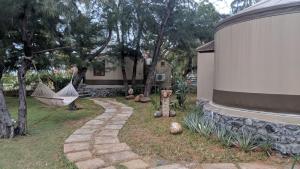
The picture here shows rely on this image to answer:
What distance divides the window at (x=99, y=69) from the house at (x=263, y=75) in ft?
30.6

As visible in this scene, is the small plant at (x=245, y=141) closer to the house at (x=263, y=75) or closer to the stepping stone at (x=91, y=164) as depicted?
the house at (x=263, y=75)

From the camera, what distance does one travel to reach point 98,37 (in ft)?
44.7

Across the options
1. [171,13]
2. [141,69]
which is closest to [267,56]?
[171,13]

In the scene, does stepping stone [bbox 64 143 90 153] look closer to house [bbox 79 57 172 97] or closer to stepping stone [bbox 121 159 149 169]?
stepping stone [bbox 121 159 149 169]

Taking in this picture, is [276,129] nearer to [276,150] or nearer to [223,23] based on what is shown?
[276,150]

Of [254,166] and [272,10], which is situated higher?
[272,10]

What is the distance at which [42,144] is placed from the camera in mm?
5723

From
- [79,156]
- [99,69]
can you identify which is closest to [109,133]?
[79,156]

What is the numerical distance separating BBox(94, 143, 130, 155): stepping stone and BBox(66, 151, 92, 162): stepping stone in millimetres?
172

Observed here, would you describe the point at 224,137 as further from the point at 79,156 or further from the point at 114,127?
the point at 114,127

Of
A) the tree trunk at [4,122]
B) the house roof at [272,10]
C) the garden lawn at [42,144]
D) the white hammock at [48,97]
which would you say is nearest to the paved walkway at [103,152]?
the garden lawn at [42,144]

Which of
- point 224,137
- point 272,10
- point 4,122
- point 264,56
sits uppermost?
point 272,10

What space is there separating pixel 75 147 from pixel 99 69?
35.4 feet

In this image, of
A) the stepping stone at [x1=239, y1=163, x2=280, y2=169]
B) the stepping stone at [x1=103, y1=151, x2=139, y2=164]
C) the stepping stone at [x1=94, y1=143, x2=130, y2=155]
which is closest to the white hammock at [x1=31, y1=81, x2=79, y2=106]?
the stepping stone at [x1=94, y1=143, x2=130, y2=155]
